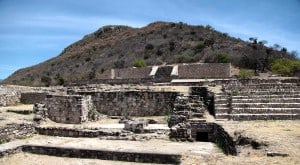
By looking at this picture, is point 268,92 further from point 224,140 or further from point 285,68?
point 285,68

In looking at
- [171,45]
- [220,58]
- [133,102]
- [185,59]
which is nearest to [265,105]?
[133,102]

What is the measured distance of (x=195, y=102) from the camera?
20.0m

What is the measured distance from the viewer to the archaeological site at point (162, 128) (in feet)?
41.3

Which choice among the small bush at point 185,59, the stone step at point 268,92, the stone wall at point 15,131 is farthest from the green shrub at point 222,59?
the stone wall at point 15,131

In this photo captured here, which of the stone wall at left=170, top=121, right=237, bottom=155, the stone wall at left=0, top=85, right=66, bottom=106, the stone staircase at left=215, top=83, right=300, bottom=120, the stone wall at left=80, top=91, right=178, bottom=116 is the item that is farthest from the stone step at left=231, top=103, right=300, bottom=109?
the stone wall at left=0, top=85, right=66, bottom=106

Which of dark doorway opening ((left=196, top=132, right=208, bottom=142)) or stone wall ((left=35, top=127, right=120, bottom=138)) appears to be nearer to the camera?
dark doorway opening ((left=196, top=132, right=208, bottom=142))

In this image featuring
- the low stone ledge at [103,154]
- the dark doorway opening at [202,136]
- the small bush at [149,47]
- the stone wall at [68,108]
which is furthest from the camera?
the small bush at [149,47]

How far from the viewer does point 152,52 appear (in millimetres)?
61656

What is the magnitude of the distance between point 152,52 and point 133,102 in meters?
38.1

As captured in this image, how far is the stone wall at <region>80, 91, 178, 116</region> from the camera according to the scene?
23516 millimetres

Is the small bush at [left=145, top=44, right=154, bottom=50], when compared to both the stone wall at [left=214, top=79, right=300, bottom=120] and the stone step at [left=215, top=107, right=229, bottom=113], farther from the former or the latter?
the stone step at [left=215, top=107, right=229, bottom=113]

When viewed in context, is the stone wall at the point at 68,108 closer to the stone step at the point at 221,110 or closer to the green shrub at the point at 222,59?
the stone step at the point at 221,110

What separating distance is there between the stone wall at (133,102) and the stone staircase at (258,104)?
3680mm

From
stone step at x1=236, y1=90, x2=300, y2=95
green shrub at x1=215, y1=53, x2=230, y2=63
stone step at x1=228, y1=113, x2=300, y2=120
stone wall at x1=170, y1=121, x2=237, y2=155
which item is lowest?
stone wall at x1=170, y1=121, x2=237, y2=155
